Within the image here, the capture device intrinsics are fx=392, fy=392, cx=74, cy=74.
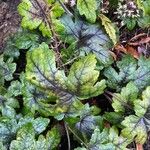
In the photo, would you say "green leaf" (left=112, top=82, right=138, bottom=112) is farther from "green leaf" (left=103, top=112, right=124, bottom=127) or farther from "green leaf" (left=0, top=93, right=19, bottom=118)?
"green leaf" (left=0, top=93, right=19, bottom=118)

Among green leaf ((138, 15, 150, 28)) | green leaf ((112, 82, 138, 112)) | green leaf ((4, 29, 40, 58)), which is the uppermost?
green leaf ((4, 29, 40, 58))

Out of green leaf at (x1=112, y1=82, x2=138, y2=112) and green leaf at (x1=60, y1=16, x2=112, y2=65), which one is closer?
green leaf at (x1=112, y1=82, x2=138, y2=112)

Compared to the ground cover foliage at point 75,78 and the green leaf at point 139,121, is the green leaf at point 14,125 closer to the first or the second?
the ground cover foliage at point 75,78

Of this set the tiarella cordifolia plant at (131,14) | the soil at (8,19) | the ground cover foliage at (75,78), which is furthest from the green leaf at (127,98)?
the soil at (8,19)

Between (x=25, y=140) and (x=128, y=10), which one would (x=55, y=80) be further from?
(x=128, y=10)

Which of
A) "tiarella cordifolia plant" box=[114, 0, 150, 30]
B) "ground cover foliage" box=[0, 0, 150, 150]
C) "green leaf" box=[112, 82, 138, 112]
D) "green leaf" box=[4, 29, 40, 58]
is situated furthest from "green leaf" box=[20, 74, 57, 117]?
"tiarella cordifolia plant" box=[114, 0, 150, 30]

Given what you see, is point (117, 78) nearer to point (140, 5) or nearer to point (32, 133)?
point (140, 5)
